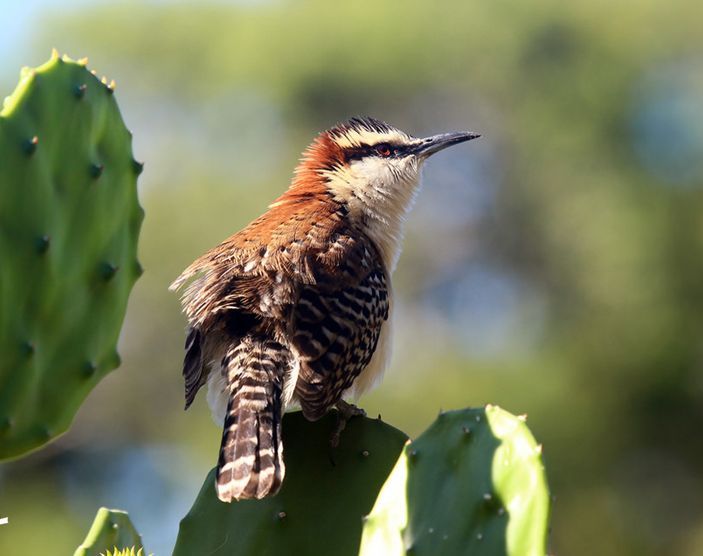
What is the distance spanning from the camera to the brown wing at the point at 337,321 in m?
2.90

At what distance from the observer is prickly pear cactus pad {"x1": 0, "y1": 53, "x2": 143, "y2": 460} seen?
2.13 meters

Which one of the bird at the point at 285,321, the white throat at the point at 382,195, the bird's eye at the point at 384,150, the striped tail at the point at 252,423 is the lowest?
the striped tail at the point at 252,423

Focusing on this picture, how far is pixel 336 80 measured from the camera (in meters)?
15.1

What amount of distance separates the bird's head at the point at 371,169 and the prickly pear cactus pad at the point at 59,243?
4.61 ft

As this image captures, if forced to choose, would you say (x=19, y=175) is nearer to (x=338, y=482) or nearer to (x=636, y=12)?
(x=338, y=482)

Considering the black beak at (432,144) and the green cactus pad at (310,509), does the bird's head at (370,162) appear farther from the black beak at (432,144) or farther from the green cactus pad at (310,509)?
the green cactus pad at (310,509)

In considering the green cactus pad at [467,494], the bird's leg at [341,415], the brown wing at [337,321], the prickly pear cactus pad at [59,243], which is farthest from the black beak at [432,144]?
the green cactus pad at [467,494]

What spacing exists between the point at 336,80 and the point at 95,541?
43.2 ft

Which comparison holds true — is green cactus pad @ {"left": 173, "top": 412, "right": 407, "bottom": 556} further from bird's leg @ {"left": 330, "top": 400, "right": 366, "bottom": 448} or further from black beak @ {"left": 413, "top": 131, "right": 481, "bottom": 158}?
black beak @ {"left": 413, "top": 131, "right": 481, "bottom": 158}

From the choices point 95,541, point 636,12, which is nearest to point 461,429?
point 95,541

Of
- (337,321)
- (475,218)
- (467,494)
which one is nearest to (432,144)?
(337,321)

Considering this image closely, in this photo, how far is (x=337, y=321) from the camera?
3035mm

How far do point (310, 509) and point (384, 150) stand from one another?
1847 mm

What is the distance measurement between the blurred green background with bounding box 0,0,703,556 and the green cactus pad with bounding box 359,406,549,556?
8934 mm
